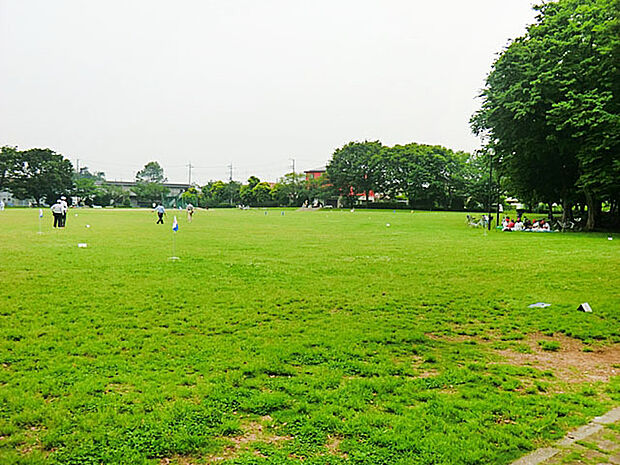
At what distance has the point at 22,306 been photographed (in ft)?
24.9

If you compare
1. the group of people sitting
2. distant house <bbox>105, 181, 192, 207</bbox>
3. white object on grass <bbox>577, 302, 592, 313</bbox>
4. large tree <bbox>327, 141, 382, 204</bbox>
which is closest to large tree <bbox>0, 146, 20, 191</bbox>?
distant house <bbox>105, 181, 192, 207</bbox>

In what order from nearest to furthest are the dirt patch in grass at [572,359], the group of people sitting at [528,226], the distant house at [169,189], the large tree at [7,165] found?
the dirt patch in grass at [572,359] < the group of people sitting at [528,226] < the large tree at [7,165] < the distant house at [169,189]

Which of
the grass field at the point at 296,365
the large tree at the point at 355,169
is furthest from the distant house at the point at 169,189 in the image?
the grass field at the point at 296,365

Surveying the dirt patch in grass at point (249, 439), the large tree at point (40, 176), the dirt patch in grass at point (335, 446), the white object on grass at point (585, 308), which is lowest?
the dirt patch in grass at point (249, 439)

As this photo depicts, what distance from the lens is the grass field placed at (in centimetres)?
349

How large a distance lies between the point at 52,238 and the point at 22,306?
537 inches

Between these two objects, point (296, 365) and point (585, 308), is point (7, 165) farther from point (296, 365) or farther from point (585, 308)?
point (585, 308)

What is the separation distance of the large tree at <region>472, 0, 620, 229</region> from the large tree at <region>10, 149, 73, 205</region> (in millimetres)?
73752

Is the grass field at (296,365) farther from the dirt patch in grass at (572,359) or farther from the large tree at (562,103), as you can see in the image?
the large tree at (562,103)

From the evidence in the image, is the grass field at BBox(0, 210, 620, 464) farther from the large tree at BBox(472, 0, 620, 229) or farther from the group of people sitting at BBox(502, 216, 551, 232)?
the group of people sitting at BBox(502, 216, 551, 232)

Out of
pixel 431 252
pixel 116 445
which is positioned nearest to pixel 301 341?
pixel 116 445

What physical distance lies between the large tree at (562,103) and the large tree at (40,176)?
7375 cm

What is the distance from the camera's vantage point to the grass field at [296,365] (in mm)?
3490

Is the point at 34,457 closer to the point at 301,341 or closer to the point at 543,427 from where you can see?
the point at 301,341
